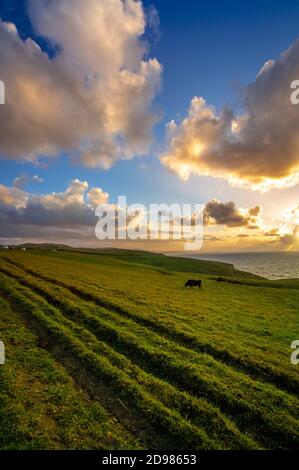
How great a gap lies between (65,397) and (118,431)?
119 inches

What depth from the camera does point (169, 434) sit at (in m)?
9.62

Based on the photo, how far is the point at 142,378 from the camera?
505 inches

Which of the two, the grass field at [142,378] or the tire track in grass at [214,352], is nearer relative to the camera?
the grass field at [142,378]

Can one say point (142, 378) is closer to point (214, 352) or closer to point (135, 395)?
point (135, 395)

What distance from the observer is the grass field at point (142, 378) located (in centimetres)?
952

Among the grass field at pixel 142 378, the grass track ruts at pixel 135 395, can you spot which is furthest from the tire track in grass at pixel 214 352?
the grass track ruts at pixel 135 395

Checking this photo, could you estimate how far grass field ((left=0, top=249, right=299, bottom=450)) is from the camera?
31.2 ft

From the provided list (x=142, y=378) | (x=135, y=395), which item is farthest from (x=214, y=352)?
(x=135, y=395)

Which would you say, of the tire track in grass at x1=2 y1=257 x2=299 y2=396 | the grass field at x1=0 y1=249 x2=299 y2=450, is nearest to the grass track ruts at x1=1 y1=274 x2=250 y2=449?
the grass field at x1=0 y1=249 x2=299 y2=450

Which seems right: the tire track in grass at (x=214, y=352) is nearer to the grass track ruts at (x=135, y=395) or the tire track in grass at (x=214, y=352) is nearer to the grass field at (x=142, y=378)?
the grass field at (x=142, y=378)

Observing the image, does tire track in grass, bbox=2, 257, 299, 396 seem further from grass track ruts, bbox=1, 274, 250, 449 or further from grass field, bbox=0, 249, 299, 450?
grass track ruts, bbox=1, 274, 250, 449
